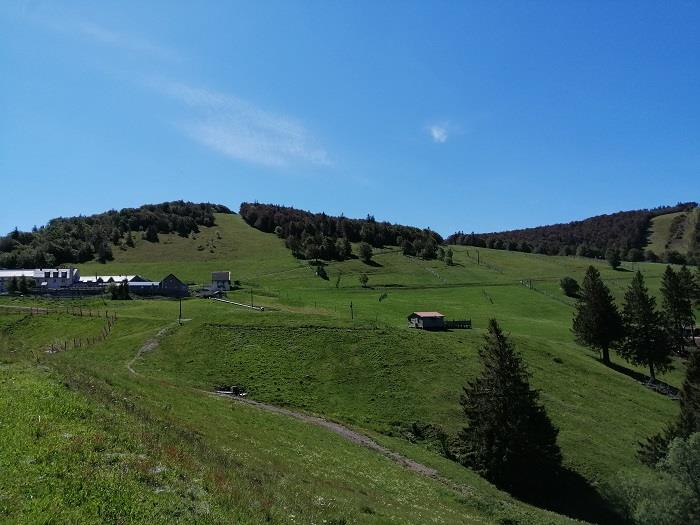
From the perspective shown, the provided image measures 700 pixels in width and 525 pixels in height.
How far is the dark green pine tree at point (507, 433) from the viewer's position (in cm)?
4425

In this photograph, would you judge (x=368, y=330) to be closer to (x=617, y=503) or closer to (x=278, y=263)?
(x=617, y=503)

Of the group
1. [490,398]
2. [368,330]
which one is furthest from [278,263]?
[490,398]

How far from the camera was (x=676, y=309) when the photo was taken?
102m

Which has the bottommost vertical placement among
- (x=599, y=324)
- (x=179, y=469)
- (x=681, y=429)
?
(x=681, y=429)

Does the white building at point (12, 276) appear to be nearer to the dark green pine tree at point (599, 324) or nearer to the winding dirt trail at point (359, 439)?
the winding dirt trail at point (359, 439)

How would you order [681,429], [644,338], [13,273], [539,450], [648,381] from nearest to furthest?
[539,450] < [681,429] < [648,381] < [644,338] < [13,273]

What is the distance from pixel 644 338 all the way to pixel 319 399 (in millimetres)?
61663

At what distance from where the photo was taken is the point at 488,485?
138 ft

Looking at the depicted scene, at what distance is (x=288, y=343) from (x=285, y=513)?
52.6m

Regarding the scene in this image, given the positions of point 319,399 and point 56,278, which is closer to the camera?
point 319,399

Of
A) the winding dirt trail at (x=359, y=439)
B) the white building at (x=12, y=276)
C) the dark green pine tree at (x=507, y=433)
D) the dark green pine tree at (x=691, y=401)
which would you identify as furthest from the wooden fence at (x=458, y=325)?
the white building at (x=12, y=276)

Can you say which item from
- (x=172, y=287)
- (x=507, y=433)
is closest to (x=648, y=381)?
(x=507, y=433)

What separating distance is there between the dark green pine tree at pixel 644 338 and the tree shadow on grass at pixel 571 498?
151 ft

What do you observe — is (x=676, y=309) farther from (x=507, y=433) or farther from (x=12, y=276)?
(x=12, y=276)
